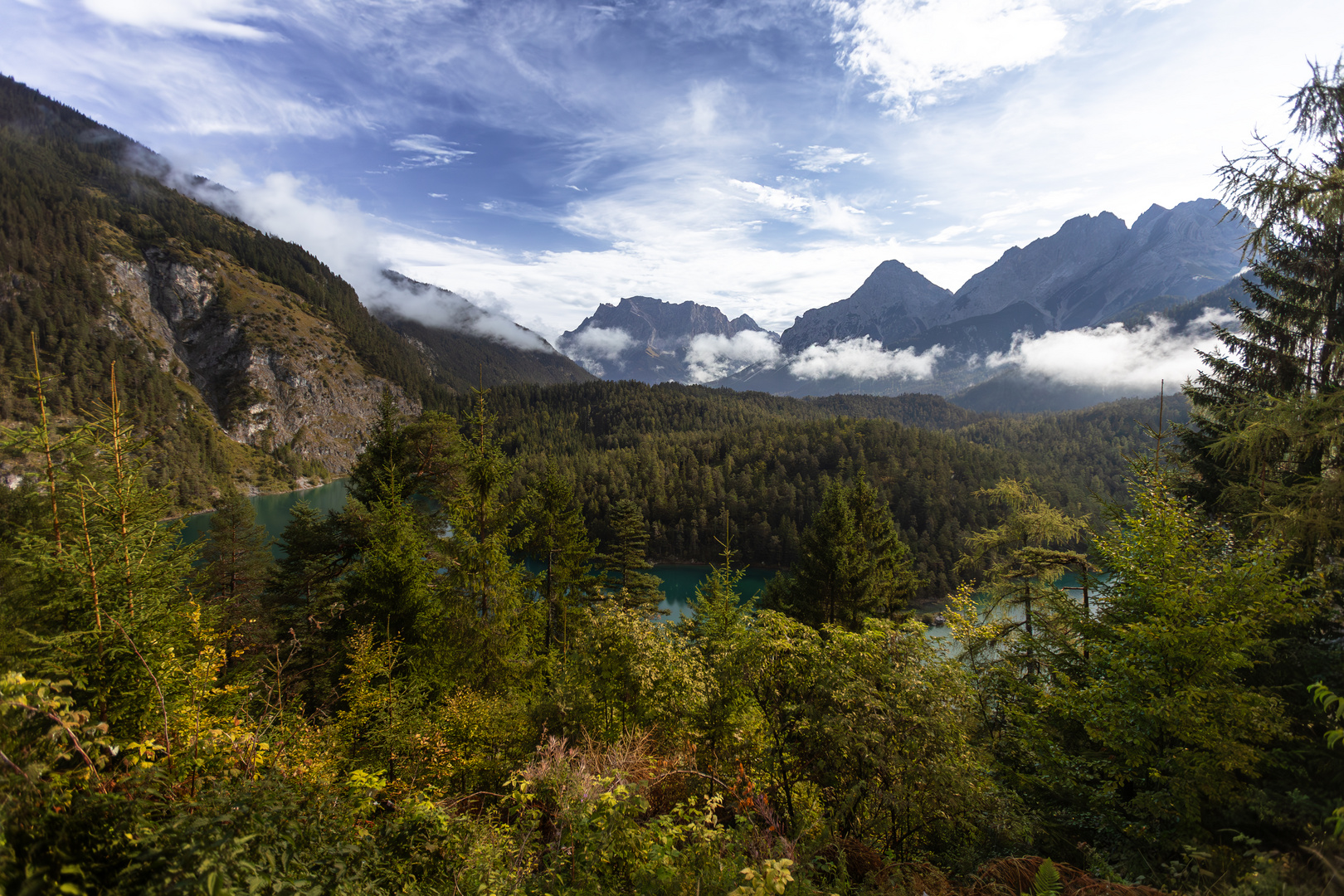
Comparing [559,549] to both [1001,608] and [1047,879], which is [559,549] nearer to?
[1001,608]

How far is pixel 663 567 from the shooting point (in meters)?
95.9

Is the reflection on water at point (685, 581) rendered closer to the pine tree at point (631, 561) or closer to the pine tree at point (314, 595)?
the pine tree at point (631, 561)

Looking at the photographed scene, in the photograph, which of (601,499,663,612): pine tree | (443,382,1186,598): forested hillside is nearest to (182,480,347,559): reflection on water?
(443,382,1186,598): forested hillside

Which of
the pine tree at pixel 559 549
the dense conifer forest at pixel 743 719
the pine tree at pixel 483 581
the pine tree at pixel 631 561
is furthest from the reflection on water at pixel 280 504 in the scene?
the dense conifer forest at pixel 743 719

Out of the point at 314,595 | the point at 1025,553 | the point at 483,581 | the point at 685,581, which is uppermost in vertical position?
the point at 1025,553

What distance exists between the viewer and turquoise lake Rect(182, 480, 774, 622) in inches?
2751

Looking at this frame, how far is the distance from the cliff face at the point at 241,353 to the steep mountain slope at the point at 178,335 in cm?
39

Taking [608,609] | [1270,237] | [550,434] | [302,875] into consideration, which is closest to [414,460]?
[608,609]

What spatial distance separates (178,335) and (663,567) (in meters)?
171

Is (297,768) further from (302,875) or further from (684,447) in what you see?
(684,447)

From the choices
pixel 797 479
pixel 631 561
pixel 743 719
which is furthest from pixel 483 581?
pixel 797 479

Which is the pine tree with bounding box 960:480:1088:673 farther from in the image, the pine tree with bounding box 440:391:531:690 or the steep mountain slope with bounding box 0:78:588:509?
the steep mountain slope with bounding box 0:78:588:509

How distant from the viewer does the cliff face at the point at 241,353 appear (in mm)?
148750

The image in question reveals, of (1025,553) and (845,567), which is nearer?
(1025,553)
